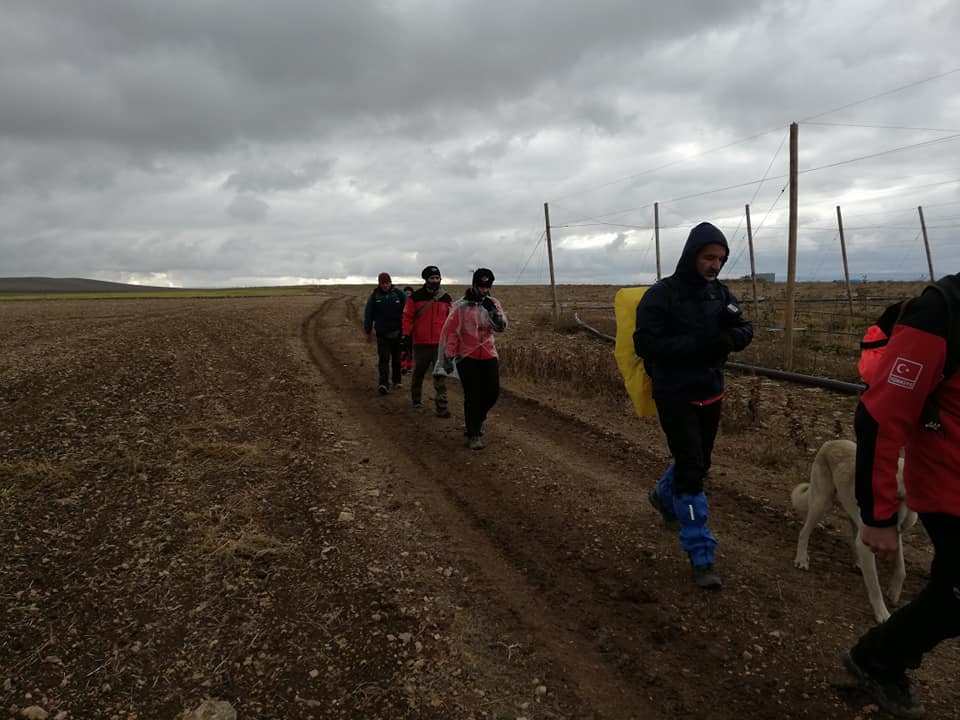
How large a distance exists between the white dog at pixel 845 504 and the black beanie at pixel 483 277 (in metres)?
4.01

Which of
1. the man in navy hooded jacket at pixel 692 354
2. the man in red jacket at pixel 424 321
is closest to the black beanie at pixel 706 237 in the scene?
the man in navy hooded jacket at pixel 692 354

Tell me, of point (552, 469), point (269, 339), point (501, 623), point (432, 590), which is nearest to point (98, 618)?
point (432, 590)

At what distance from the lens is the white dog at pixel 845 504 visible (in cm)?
352

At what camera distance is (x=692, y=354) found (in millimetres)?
3830

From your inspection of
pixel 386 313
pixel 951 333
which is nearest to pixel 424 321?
pixel 386 313

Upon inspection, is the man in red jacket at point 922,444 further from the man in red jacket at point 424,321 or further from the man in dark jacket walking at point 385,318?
the man in dark jacket walking at point 385,318

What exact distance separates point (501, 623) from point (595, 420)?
5047mm

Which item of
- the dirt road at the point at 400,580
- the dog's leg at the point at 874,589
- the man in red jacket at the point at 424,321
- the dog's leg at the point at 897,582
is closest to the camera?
the dirt road at the point at 400,580

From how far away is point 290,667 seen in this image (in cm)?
325

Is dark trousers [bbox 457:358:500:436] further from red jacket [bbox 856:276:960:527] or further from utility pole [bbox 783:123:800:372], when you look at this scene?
utility pole [bbox 783:123:800:372]

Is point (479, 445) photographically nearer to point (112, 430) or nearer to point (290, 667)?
point (290, 667)

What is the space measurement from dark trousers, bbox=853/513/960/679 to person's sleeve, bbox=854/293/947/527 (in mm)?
195

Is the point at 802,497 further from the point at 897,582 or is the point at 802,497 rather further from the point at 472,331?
the point at 472,331

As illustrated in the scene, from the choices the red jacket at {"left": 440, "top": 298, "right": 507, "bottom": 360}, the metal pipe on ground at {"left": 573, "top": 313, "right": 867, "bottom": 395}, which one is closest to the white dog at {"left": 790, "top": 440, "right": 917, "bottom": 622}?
the red jacket at {"left": 440, "top": 298, "right": 507, "bottom": 360}
